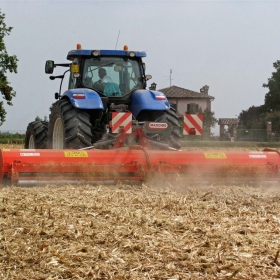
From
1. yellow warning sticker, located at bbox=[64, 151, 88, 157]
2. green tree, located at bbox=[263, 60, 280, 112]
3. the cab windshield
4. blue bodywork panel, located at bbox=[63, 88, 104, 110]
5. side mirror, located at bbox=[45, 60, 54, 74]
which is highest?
green tree, located at bbox=[263, 60, 280, 112]

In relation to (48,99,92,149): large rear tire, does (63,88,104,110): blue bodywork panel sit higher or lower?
higher

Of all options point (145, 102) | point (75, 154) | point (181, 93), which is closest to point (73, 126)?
point (75, 154)

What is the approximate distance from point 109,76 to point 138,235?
5.20 m

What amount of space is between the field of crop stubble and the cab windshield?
285cm

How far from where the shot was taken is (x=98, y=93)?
893 centimetres

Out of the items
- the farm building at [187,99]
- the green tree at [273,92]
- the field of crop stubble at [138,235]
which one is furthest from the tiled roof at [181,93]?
the field of crop stubble at [138,235]

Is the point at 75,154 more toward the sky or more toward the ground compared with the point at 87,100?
more toward the ground

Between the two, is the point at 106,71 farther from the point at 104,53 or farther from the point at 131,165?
the point at 131,165

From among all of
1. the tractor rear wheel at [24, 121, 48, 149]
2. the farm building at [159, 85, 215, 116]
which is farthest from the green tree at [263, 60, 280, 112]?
the tractor rear wheel at [24, 121, 48, 149]

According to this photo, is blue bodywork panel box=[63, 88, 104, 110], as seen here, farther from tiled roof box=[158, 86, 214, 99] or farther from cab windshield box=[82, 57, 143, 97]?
tiled roof box=[158, 86, 214, 99]

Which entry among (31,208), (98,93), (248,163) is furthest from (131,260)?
(98,93)

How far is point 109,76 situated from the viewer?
905 centimetres

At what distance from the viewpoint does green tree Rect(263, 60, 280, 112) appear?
56.8m

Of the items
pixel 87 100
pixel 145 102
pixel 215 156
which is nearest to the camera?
pixel 215 156
